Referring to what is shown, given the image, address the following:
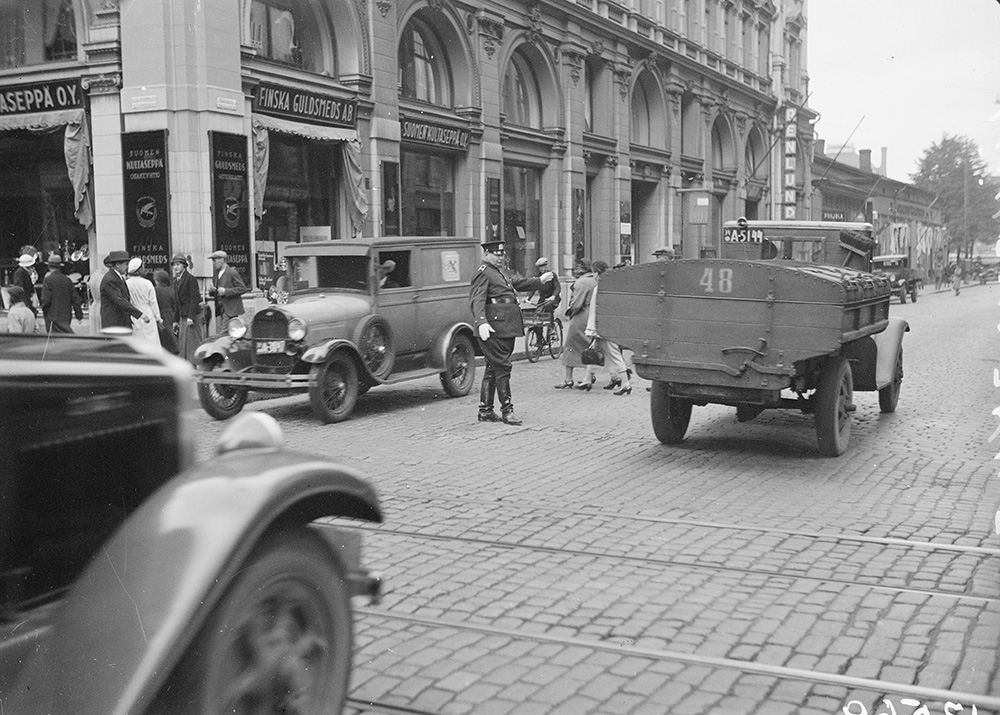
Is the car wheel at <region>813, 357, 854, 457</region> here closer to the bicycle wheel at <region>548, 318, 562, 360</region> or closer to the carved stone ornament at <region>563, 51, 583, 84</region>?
the bicycle wheel at <region>548, 318, 562, 360</region>

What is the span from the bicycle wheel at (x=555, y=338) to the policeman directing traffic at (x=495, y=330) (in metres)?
7.65

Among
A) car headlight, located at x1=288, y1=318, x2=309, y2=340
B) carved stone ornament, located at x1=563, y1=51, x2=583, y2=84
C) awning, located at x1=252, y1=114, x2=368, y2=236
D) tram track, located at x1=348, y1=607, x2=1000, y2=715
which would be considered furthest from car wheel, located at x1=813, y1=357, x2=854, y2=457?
carved stone ornament, located at x1=563, y1=51, x2=583, y2=84

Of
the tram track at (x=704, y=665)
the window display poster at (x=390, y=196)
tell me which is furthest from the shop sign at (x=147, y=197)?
the tram track at (x=704, y=665)

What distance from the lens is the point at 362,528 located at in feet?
20.2

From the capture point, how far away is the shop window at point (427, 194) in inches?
887

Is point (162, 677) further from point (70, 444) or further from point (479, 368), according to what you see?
point (479, 368)

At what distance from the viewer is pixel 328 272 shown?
38.4ft

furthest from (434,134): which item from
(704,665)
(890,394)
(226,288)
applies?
Result: (704,665)

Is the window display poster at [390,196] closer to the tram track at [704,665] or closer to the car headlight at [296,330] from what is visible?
the car headlight at [296,330]

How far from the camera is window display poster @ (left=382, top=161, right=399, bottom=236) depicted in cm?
2103

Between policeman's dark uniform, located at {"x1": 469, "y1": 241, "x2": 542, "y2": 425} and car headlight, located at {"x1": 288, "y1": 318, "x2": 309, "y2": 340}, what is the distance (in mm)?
1780

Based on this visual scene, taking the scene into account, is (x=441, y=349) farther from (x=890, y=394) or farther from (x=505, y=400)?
(x=890, y=394)

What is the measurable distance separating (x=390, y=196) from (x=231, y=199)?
15.0 ft

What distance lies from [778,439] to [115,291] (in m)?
7.28
